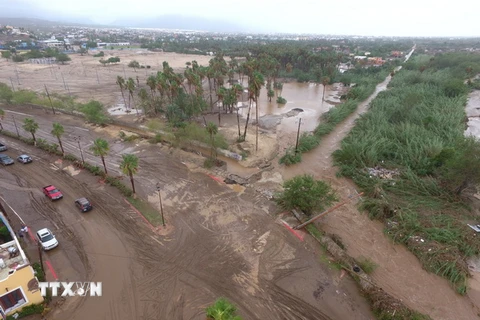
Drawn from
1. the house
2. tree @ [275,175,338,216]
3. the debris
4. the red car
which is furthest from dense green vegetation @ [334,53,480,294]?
the red car

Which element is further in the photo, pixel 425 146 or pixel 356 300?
pixel 425 146

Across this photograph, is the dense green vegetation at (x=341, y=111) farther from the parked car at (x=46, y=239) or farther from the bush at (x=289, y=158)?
the parked car at (x=46, y=239)

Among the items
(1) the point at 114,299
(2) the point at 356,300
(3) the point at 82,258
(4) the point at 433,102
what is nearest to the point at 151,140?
(3) the point at 82,258

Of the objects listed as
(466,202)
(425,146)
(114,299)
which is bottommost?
(114,299)

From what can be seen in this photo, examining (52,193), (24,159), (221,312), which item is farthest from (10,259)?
(24,159)

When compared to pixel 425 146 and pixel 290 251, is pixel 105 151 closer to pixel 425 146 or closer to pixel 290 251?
pixel 290 251

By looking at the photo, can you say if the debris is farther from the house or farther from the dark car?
the house
